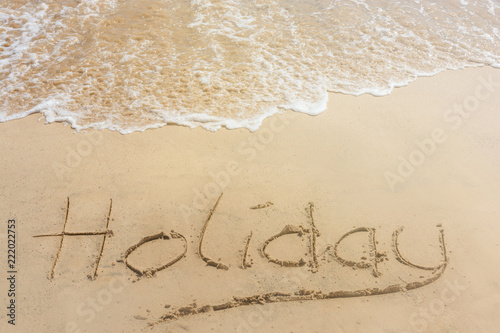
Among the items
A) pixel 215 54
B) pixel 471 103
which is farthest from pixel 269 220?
pixel 471 103

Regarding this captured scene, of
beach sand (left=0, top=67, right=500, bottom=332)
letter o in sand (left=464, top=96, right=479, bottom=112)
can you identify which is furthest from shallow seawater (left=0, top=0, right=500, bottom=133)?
letter o in sand (left=464, top=96, right=479, bottom=112)

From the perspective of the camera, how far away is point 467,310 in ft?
10.1

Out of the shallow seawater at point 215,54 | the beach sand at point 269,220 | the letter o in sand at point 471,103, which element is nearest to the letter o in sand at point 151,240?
the beach sand at point 269,220

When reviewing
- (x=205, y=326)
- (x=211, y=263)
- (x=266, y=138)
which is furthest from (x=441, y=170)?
(x=205, y=326)

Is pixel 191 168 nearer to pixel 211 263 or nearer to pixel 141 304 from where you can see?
pixel 211 263

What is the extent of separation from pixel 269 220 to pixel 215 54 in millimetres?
3061

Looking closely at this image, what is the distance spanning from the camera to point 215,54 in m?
5.52

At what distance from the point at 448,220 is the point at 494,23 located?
4926mm

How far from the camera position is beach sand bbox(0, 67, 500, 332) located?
300cm

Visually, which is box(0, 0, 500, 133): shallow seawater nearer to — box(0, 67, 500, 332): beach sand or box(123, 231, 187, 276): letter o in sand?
box(0, 67, 500, 332): beach sand

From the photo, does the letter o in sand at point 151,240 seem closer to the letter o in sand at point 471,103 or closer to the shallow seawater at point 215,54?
the shallow seawater at point 215,54

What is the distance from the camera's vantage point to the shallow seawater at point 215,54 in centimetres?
474

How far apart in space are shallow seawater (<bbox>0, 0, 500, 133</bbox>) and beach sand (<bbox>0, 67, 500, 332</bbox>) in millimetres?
398

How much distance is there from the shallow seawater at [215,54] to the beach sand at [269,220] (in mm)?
398
